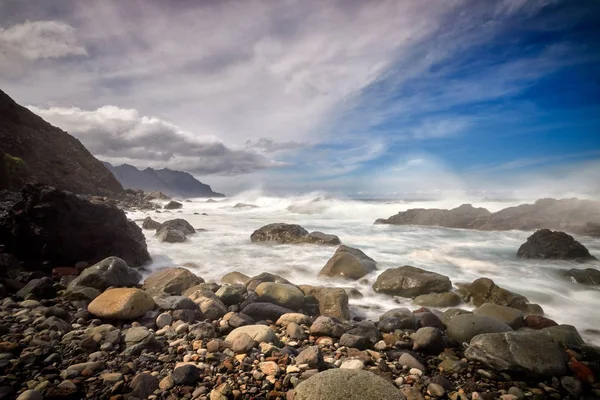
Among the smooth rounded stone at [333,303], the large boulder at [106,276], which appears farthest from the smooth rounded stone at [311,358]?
the large boulder at [106,276]

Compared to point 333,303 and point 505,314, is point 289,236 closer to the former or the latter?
point 333,303

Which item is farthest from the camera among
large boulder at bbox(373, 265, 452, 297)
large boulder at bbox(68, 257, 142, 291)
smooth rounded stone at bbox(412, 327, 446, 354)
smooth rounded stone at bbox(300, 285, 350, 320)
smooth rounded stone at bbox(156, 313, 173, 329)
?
large boulder at bbox(373, 265, 452, 297)

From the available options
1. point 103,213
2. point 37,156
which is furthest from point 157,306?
point 37,156

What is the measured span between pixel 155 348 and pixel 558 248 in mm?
14893

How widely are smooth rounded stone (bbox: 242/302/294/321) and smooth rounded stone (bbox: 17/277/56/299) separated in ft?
13.1

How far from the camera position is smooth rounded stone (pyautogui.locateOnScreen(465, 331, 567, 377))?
363 centimetres

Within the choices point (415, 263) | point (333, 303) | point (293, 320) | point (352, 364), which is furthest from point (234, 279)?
point (415, 263)

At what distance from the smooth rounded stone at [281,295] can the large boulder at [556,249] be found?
11.6 meters

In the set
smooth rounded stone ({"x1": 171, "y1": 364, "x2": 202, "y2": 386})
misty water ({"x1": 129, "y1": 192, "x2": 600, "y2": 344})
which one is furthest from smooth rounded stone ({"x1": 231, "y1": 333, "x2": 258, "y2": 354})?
misty water ({"x1": 129, "y1": 192, "x2": 600, "y2": 344})

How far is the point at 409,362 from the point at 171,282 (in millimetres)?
5550

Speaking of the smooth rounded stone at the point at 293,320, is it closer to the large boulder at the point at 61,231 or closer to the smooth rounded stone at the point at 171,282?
the smooth rounded stone at the point at 171,282

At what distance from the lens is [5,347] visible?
11.3 ft

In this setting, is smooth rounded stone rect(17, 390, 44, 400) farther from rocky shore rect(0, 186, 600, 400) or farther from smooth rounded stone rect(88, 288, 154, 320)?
smooth rounded stone rect(88, 288, 154, 320)

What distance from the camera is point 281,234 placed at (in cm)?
1445
